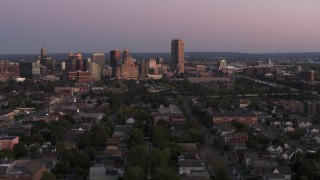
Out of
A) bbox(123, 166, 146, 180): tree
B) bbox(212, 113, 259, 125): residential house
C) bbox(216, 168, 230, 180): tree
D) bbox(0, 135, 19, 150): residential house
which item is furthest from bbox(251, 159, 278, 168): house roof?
bbox(212, 113, 259, 125): residential house

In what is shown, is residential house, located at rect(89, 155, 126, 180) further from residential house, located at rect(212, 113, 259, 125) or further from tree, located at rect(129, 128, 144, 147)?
residential house, located at rect(212, 113, 259, 125)

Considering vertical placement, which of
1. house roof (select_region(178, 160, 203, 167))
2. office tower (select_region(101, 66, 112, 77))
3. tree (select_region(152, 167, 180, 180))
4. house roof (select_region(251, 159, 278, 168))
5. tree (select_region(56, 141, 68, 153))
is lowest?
house roof (select_region(251, 159, 278, 168))

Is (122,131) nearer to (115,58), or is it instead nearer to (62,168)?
(62,168)

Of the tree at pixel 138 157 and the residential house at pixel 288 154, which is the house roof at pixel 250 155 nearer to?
the residential house at pixel 288 154

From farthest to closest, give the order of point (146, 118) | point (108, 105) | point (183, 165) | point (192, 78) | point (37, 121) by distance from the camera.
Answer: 1. point (192, 78)
2. point (108, 105)
3. point (146, 118)
4. point (37, 121)
5. point (183, 165)

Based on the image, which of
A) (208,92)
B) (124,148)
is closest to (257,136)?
(124,148)

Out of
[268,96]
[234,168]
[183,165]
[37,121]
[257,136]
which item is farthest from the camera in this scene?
[268,96]

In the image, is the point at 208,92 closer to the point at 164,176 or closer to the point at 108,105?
the point at 108,105
